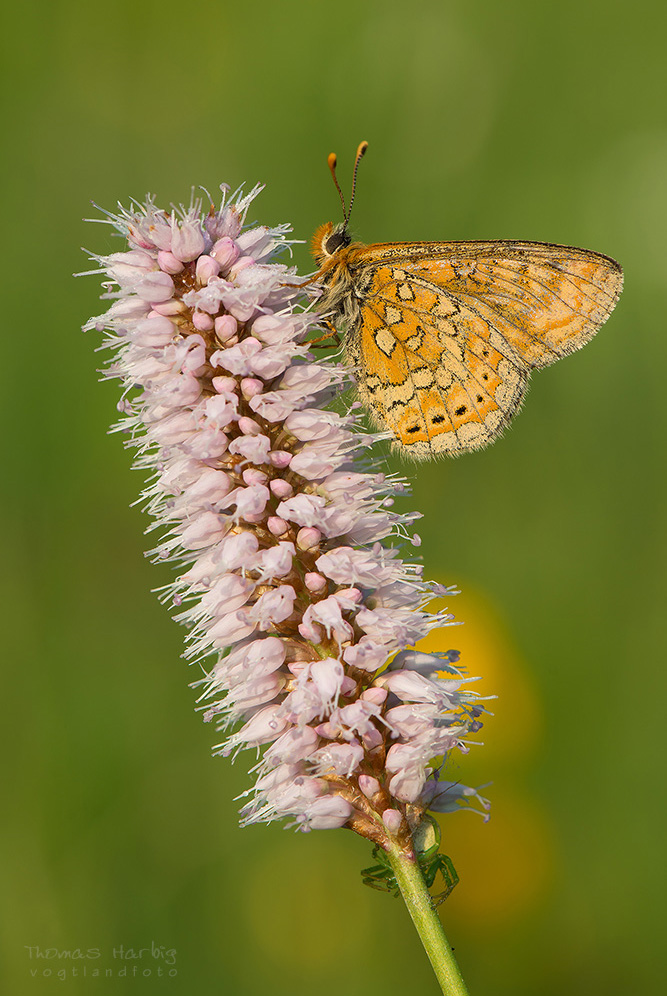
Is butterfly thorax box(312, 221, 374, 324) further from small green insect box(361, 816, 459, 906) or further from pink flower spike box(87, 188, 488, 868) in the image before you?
small green insect box(361, 816, 459, 906)

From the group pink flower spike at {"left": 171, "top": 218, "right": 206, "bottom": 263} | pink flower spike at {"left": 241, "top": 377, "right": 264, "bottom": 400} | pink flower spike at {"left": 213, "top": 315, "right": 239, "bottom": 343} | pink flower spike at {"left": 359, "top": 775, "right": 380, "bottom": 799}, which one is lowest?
pink flower spike at {"left": 359, "top": 775, "right": 380, "bottom": 799}

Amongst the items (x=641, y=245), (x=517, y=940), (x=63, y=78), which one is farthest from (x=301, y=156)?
(x=517, y=940)

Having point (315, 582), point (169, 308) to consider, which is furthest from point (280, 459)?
point (169, 308)

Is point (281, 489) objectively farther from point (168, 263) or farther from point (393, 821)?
point (393, 821)

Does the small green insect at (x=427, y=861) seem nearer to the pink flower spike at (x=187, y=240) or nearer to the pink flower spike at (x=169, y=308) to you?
the pink flower spike at (x=169, y=308)

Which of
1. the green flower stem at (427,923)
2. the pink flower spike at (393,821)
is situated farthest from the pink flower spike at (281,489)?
the green flower stem at (427,923)

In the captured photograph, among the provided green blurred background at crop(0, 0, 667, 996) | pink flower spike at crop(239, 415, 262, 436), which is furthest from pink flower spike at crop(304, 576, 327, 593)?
green blurred background at crop(0, 0, 667, 996)
